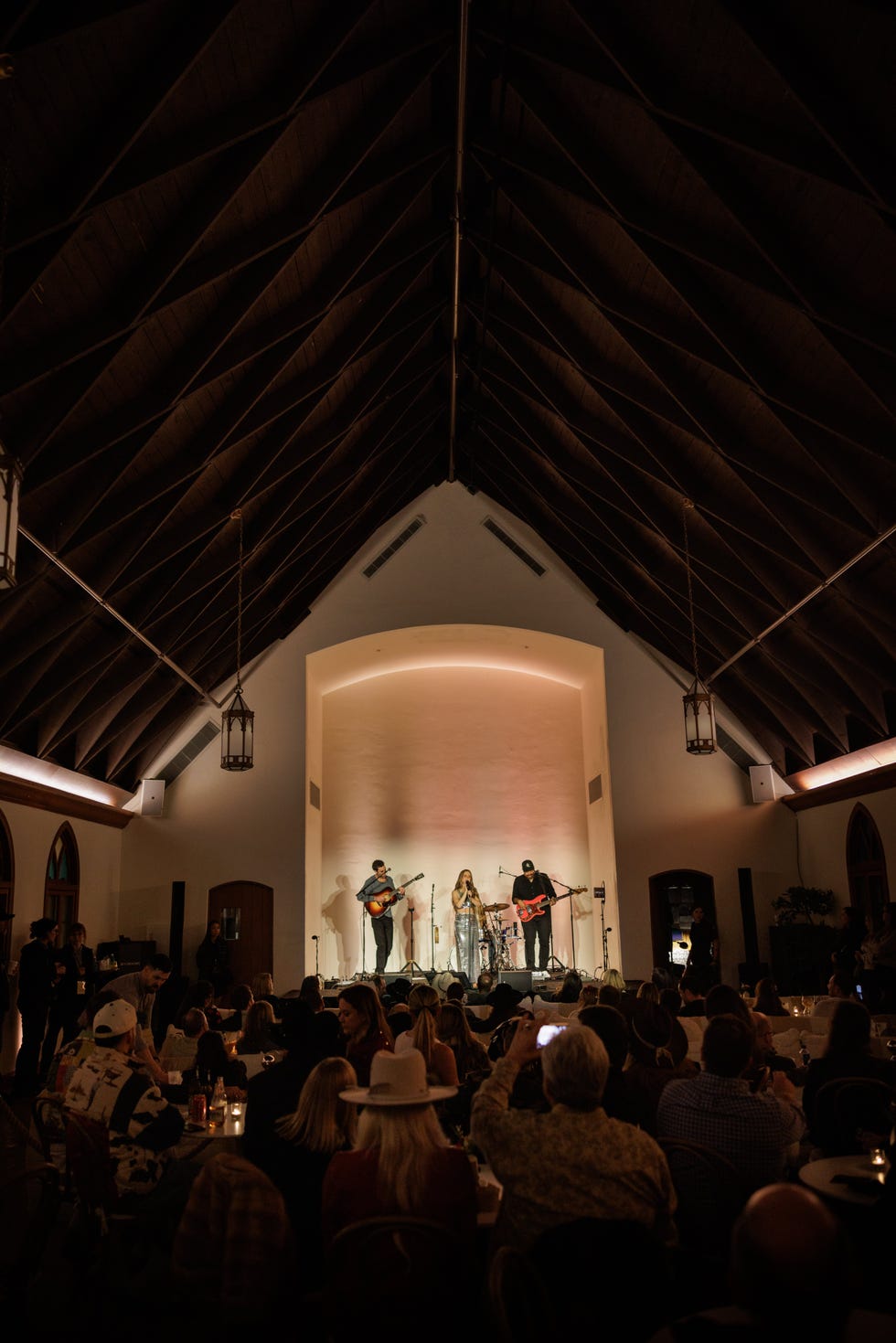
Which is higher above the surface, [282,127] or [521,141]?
[521,141]

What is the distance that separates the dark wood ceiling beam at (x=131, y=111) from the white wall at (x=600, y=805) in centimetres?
999


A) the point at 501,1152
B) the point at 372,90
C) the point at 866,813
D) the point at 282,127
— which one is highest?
the point at 372,90

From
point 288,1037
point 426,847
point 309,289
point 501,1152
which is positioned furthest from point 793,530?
point 426,847

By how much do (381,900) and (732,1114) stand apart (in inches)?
515

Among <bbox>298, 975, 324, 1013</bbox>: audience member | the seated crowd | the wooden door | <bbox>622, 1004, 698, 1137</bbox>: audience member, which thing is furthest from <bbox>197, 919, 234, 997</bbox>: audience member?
<bbox>622, 1004, 698, 1137</bbox>: audience member

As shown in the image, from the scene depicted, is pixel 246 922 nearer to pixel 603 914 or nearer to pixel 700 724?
pixel 603 914

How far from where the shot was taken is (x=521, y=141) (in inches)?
332

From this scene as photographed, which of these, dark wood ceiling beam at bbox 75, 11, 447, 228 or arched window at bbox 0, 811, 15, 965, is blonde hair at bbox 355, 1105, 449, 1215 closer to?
dark wood ceiling beam at bbox 75, 11, 447, 228

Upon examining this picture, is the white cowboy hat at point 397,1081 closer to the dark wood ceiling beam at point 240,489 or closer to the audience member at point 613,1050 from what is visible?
the audience member at point 613,1050

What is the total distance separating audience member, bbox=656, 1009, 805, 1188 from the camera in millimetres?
3580

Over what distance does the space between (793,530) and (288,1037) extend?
7492 millimetres

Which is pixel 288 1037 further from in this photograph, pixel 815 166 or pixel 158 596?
pixel 158 596

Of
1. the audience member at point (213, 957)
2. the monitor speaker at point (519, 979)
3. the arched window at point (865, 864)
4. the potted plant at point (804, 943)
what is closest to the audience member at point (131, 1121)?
the audience member at point (213, 957)

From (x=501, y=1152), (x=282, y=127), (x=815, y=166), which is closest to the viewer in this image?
(x=501, y=1152)
